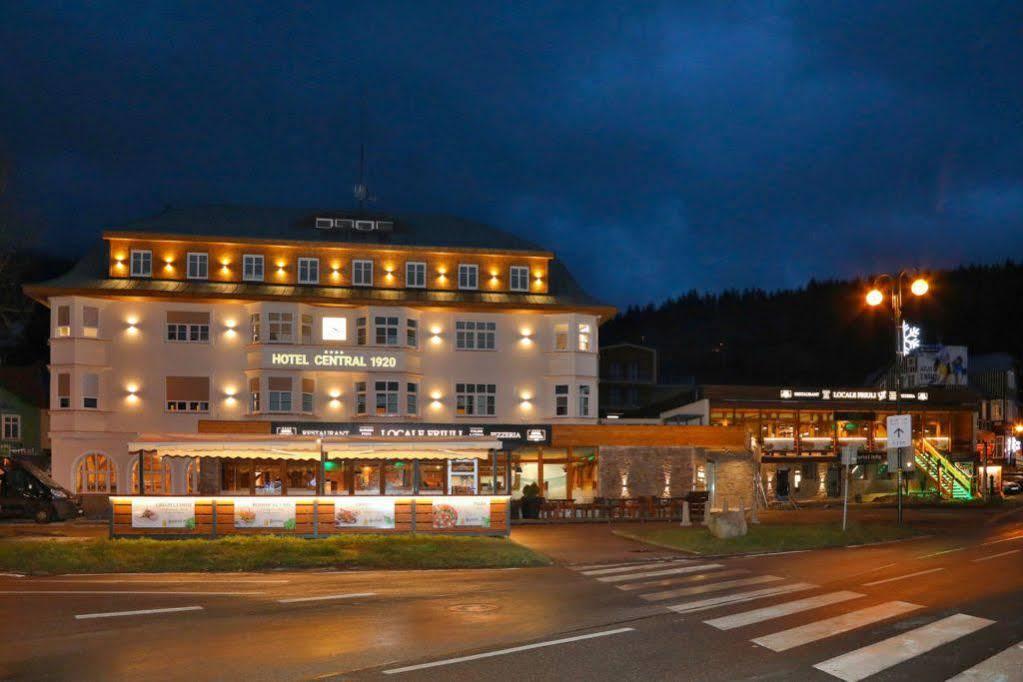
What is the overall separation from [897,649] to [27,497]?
36.2 m

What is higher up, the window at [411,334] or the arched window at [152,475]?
the window at [411,334]

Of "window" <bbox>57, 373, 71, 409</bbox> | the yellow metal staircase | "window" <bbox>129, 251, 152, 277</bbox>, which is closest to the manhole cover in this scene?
"window" <bbox>57, 373, 71, 409</bbox>

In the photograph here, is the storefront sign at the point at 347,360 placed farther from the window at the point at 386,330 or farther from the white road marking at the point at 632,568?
the white road marking at the point at 632,568

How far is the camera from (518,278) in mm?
50375

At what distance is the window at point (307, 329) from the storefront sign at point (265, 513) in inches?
722

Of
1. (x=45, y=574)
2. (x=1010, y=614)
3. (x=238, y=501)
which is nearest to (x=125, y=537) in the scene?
(x=238, y=501)

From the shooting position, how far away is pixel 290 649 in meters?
12.8

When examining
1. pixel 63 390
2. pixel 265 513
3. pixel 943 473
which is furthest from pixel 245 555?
pixel 943 473

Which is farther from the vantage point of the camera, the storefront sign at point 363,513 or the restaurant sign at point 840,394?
the restaurant sign at point 840,394

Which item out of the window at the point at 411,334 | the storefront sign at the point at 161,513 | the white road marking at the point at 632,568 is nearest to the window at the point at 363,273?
the window at the point at 411,334

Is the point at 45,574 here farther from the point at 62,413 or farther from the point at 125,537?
the point at 62,413

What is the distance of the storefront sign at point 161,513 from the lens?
2909cm

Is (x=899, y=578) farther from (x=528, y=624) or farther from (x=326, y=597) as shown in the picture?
(x=326, y=597)

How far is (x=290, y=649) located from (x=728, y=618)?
6819 millimetres
